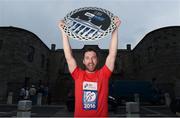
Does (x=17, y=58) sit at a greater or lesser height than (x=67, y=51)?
greater

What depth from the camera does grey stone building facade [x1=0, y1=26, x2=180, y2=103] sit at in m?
27.7

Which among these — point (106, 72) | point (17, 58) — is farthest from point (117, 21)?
point (17, 58)

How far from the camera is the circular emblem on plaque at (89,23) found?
3099 mm

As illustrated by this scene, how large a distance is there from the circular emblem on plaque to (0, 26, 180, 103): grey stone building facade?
73.6ft

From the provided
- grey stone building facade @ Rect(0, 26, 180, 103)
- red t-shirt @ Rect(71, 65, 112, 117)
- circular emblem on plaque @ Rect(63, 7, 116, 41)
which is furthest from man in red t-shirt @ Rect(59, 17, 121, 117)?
grey stone building facade @ Rect(0, 26, 180, 103)

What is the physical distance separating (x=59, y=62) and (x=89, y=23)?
109 ft

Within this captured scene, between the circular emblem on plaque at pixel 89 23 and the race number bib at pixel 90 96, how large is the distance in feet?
2.01

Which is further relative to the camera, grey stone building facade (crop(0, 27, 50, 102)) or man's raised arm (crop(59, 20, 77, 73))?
grey stone building facade (crop(0, 27, 50, 102))

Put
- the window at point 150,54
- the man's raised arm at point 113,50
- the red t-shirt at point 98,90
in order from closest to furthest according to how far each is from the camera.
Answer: the red t-shirt at point 98,90 < the man's raised arm at point 113,50 < the window at point 150,54

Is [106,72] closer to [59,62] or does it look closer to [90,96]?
[90,96]


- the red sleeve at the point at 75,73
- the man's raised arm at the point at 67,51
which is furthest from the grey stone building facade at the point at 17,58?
the red sleeve at the point at 75,73

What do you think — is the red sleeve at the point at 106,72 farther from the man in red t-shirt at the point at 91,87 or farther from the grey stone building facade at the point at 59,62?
the grey stone building facade at the point at 59,62

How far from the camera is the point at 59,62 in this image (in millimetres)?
36188

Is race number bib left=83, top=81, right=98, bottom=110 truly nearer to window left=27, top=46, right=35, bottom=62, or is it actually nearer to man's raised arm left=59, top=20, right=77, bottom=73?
man's raised arm left=59, top=20, right=77, bottom=73
